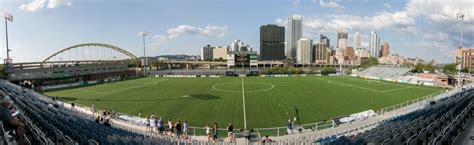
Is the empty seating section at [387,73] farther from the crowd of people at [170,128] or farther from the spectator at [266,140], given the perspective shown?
the crowd of people at [170,128]

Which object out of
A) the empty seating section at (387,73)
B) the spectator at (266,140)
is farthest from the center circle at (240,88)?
the empty seating section at (387,73)

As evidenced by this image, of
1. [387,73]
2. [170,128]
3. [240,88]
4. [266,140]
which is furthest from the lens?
[387,73]

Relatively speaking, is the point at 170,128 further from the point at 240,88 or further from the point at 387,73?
the point at 387,73

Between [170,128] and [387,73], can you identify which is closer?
[170,128]

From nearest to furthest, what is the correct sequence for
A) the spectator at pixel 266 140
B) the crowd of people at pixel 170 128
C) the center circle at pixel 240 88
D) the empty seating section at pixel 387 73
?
the spectator at pixel 266 140, the crowd of people at pixel 170 128, the center circle at pixel 240 88, the empty seating section at pixel 387 73

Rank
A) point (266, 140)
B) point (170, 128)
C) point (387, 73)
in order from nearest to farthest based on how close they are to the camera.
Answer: point (266, 140) < point (170, 128) < point (387, 73)

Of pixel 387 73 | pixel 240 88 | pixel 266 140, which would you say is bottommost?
pixel 266 140

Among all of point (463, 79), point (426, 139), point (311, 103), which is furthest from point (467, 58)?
point (426, 139)

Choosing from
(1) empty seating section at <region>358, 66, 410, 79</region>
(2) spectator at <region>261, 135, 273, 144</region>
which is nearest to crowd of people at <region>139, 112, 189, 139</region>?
(2) spectator at <region>261, 135, 273, 144</region>

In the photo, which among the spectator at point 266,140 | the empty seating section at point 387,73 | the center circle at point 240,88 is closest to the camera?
the spectator at point 266,140

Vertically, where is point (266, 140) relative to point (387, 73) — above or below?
below

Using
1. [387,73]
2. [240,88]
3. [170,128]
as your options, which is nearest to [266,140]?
[170,128]

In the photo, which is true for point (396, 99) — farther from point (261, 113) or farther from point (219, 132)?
point (219, 132)

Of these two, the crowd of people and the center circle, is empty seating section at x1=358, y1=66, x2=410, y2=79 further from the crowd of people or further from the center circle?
the crowd of people
